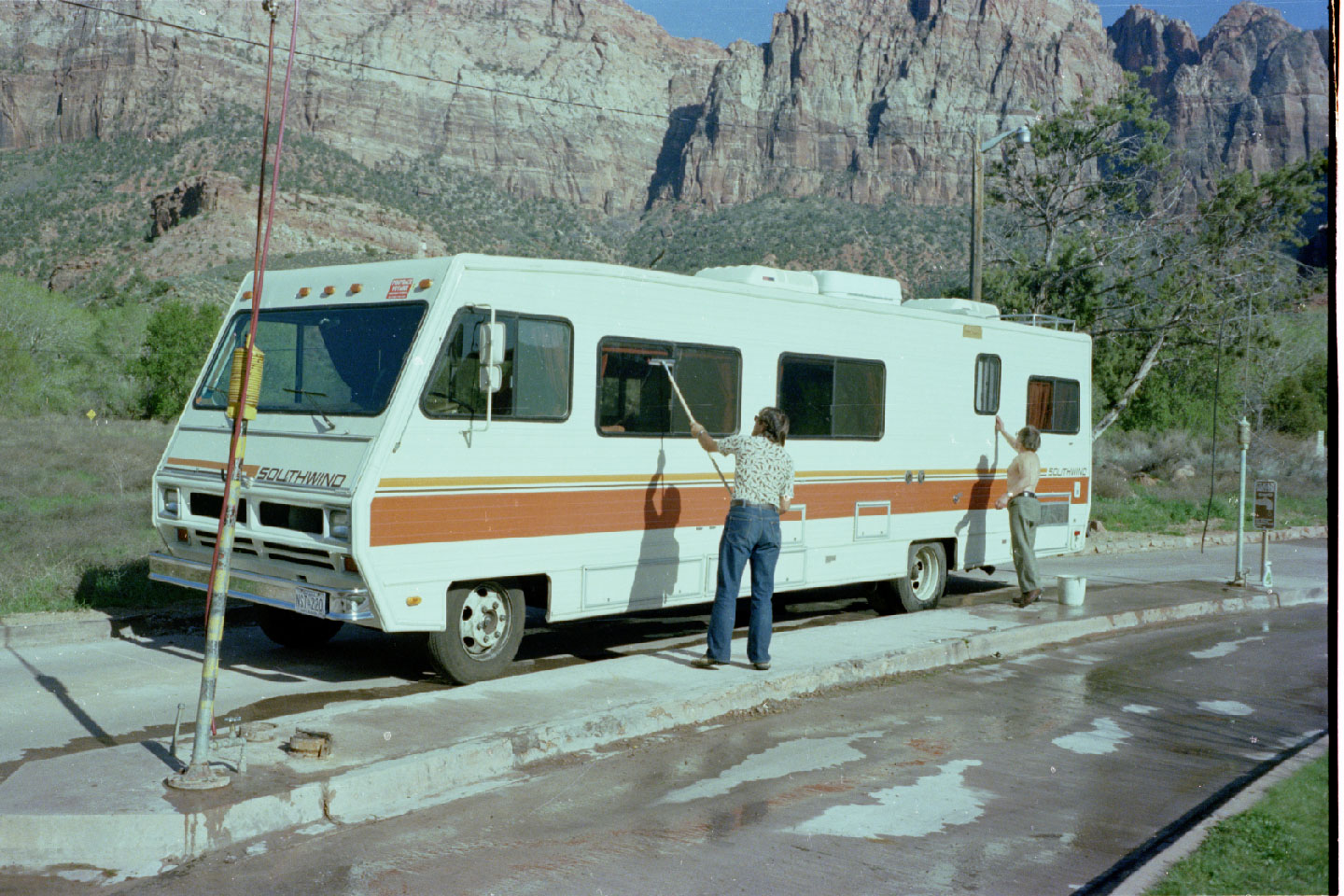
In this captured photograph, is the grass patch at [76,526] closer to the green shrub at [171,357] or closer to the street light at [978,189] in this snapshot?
the street light at [978,189]

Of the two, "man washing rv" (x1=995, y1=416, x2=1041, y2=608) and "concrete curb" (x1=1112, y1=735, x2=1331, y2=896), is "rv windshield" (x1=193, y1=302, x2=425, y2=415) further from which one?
"man washing rv" (x1=995, y1=416, x2=1041, y2=608)

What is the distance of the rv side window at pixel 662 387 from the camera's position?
29.2 feet

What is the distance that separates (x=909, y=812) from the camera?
604 cm

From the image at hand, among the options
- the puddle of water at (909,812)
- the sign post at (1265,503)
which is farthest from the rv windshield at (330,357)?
the sign post at (1265,503)

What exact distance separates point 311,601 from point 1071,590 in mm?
8042

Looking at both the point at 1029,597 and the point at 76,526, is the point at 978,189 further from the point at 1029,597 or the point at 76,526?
the point at 76,526

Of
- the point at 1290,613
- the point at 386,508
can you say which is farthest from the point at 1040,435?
the point at 386,508

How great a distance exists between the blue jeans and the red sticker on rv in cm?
271

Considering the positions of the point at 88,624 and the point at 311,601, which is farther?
the point at 88,624

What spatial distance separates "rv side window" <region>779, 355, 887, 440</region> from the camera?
10508 millimetres

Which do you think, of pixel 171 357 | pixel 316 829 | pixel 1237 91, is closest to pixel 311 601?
pixel 316 829

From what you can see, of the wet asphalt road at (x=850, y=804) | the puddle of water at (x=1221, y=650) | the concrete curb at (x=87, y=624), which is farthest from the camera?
the puddle of water at (x=1221, y=650)

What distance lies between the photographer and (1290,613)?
14094mm

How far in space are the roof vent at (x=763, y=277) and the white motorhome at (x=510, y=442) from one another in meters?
0.04
